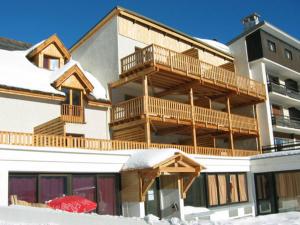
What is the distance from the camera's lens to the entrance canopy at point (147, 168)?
693 inches

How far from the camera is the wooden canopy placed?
904 inches

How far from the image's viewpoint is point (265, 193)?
85.9ft

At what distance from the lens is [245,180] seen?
2691 centimetres

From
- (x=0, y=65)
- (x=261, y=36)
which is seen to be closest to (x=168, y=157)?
(x=0, y=65)

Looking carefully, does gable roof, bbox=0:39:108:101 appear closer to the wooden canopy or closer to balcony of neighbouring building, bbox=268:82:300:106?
the wooden canopy

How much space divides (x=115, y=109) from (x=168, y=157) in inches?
310

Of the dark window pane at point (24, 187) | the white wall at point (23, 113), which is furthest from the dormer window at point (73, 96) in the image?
the dark window pane at point (24, 187)

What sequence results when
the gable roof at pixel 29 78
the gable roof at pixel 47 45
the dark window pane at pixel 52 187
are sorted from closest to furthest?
1. the dark window pane at pixel 52 187
2. the gable roof at pixel 29 78
3. the gable roof at pixel 47 45

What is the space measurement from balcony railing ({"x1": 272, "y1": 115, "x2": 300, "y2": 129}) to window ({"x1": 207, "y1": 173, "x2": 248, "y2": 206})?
327 inches

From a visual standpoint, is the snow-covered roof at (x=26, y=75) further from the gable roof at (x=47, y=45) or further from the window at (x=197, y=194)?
the window at (x=197, y=194)

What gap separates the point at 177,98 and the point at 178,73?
18.7 feet

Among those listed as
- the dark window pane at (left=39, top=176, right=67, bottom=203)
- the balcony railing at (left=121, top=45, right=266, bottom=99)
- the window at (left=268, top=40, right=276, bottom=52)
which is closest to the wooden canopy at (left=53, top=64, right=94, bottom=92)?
the balcony railing at (left=121, top=45, right=266, bottom=99)

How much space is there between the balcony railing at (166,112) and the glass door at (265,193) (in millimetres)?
4213

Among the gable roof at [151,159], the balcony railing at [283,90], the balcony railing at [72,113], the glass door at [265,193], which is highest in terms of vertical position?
the balcony railing at [283,90]
